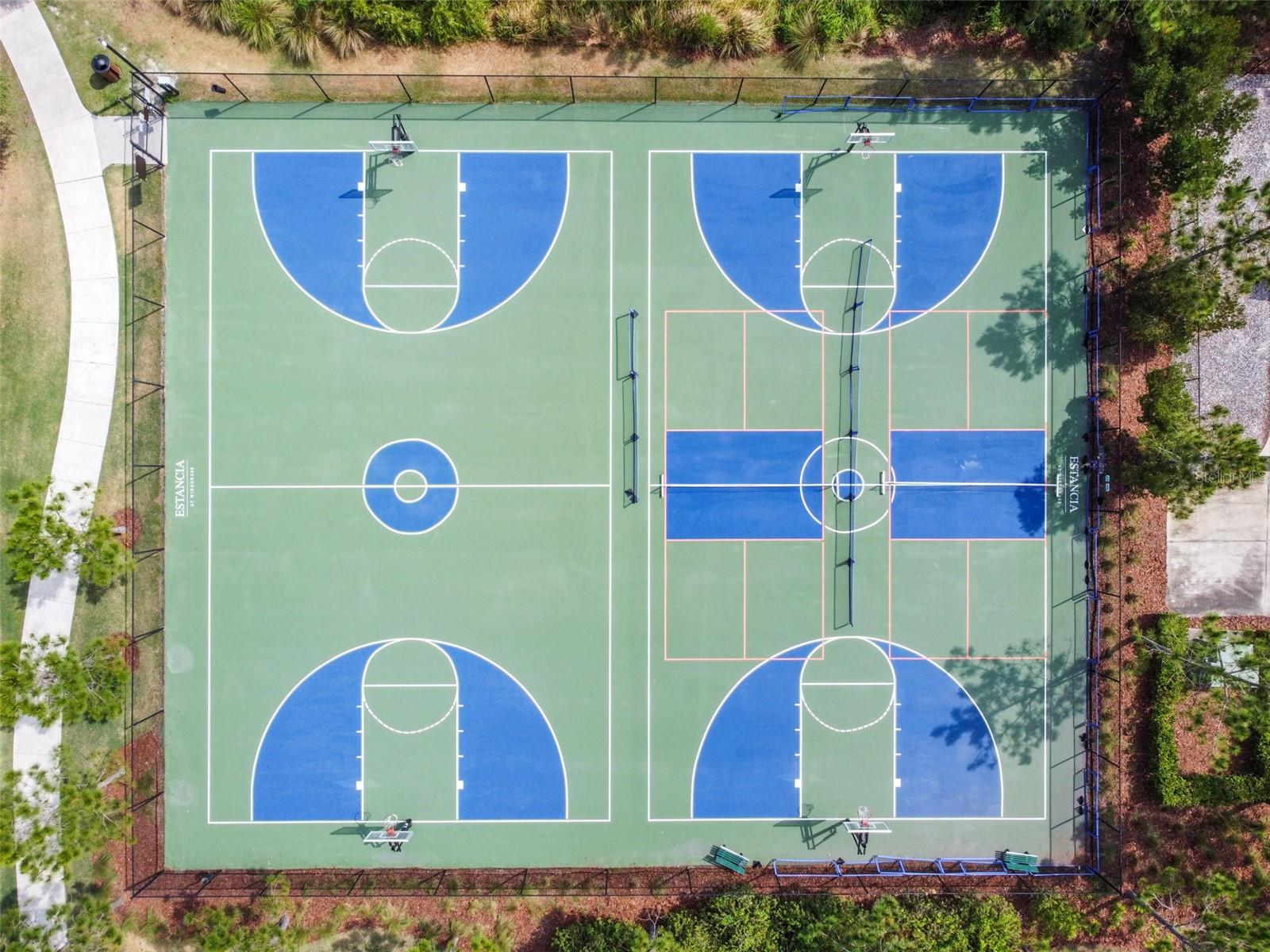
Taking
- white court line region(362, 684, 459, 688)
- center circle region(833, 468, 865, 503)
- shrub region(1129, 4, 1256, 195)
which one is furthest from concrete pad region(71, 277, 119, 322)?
shrub region(1129, 4, 1256, 195)

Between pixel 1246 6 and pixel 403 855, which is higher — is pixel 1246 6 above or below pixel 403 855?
above

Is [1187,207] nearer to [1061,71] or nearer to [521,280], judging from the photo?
[1061,71]

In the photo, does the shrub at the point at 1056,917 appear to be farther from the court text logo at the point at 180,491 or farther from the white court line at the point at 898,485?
the court text logo at the point at 180,491

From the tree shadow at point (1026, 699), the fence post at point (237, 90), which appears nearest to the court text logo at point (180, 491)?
the fence post at point (237, 90)

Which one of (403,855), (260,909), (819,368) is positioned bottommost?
(260,909)

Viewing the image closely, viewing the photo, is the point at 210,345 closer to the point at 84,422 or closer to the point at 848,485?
the point at 84,422

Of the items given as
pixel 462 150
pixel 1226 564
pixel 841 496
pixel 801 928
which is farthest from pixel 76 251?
pixel 1226 564

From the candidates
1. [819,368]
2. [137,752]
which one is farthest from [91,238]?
[819,368]
